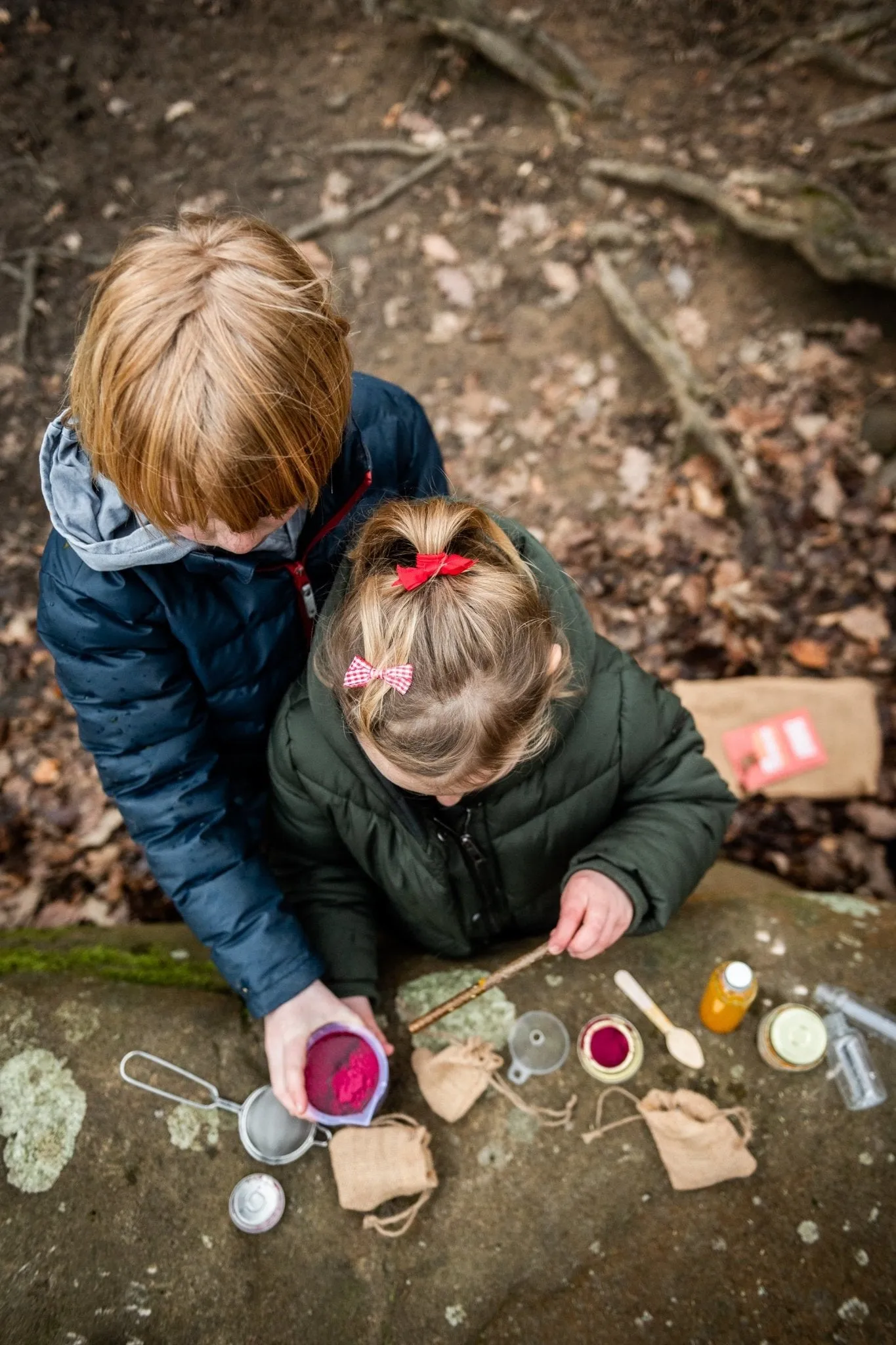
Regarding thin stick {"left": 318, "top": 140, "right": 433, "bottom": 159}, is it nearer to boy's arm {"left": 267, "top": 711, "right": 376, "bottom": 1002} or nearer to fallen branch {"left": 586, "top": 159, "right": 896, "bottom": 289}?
fallen branch {"left": 586, "top": 159, "right": 896, "bottom": 289}

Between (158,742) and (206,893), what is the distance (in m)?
0.43

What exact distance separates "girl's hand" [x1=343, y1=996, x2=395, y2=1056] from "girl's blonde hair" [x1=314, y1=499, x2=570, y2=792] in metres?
0.84

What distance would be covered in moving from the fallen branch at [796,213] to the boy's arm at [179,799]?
156 inches

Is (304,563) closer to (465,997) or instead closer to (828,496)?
(465,997)

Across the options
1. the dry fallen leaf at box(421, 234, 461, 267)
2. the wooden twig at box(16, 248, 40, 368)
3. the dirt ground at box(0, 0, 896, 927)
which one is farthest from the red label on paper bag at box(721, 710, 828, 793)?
the wooden twig at box(16, 248, 40, 368)

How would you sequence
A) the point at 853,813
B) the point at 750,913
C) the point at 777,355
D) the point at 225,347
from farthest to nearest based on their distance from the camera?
the point at 777,355 < the point at 853,813 < the point at 750,913 < the point at 225,347

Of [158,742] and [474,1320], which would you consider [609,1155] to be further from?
[158,742]

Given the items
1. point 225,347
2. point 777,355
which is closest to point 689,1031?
point 225,347

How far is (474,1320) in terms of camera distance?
189 cm

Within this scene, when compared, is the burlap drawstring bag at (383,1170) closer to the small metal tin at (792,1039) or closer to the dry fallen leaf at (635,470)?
the small metal tin at (792,1039)

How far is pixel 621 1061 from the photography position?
213 cm

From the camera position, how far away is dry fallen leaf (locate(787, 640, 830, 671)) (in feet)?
12.6

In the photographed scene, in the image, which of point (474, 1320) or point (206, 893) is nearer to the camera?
point (474, 1320)

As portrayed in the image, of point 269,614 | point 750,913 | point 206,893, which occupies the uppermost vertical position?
point 269,614
